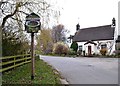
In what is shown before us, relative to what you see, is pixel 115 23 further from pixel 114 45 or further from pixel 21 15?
pixel 21 15

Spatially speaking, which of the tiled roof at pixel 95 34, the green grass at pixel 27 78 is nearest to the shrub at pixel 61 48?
the tiled roof at pixel 95 34

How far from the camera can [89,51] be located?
61469mm

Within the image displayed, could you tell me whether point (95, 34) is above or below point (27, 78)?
above

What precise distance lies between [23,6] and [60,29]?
73774 millimetres

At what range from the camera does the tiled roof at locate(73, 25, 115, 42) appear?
59397mm

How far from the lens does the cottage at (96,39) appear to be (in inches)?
2270

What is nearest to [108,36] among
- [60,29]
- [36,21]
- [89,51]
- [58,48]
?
[89,51]

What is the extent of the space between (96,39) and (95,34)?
2826 millimetres

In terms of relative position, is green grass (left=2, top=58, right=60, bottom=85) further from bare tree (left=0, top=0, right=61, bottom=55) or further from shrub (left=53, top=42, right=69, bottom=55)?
shrub (left=53, top=42, right=69, bottom=55)

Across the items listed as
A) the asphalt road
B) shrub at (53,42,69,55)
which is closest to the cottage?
shrub at (53,42,69,55)

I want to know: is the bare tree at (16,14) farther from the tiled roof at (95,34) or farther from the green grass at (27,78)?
the tiled roof at (95,34)

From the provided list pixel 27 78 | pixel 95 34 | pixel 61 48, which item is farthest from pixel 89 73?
pixel 95 34

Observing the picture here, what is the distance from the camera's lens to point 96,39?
200ft

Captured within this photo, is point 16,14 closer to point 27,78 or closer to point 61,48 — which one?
point 27,78
